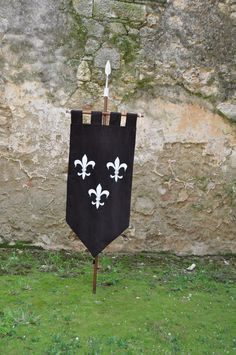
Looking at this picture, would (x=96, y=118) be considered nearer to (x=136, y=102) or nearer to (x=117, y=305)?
(x=136, y=102)

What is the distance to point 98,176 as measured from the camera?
12.1 ft

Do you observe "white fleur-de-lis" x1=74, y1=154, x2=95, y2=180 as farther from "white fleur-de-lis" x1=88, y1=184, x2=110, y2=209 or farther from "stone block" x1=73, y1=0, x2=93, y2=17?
"stone block" x1=73, y1=0, x2=93, y2=17

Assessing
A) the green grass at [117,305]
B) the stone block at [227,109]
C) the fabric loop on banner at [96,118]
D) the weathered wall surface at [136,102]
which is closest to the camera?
the green grass at [117,305]

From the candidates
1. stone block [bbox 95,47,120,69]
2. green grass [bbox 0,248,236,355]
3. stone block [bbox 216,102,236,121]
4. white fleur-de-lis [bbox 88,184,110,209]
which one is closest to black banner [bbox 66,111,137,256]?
white fleur-de-lis [bbox 88,184,110,209]

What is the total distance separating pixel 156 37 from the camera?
450cm

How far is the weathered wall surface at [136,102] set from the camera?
4.43 meters

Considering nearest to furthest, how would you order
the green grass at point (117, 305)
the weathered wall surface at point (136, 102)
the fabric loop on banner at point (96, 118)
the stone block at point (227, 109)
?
the green grass at point (117, 305), the fabric loop on banner at point (96, 118), the weathered wall surface at point (136, 102), the stone block at point (227, 109)

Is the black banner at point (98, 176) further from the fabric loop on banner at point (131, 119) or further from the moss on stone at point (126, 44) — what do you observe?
the moss on stone at point (126, 44)

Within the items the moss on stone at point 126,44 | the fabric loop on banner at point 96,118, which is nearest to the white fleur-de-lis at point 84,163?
the fabric loop on banner at point 96,118

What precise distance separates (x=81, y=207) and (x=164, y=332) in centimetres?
101

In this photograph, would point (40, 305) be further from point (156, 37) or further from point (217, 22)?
point (217, 22)

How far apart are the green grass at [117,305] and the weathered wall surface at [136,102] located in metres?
0.29

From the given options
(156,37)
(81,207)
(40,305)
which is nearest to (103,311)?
(40,305)

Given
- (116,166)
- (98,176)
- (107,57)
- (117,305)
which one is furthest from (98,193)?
(107,57)
